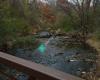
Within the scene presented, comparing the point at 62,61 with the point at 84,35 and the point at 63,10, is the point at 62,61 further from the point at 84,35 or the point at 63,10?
the point at 63,10

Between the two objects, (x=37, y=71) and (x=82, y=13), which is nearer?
(x=37, y=71)

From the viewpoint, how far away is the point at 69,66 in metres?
10.9

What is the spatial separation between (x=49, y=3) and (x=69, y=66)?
1880 centimetres

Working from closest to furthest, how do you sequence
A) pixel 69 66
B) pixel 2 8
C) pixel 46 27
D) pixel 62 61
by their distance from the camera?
pixel 69 66
pixel 62 61
pixel 2 8
pixel 46 27

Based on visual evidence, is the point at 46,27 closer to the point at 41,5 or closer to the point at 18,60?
the point at 41,5

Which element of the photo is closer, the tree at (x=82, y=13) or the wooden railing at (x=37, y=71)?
the wooden railing at (x=37, y=71)

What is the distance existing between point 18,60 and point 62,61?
34.4ft

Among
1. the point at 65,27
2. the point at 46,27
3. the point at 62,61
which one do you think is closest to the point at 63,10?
the point at 65,27

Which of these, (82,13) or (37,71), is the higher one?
(82,13)

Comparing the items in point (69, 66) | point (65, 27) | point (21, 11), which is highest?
point (21, 11)

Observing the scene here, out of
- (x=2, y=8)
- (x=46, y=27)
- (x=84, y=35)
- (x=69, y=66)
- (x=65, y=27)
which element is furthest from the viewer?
(x=46, y=27)

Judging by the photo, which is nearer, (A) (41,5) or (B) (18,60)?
(B) (18,60)

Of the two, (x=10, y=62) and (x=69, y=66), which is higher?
(x=10, y=62)

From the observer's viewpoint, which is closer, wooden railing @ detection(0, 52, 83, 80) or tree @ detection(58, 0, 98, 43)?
wooden railing @ detection(0, 52, 83, 80)
